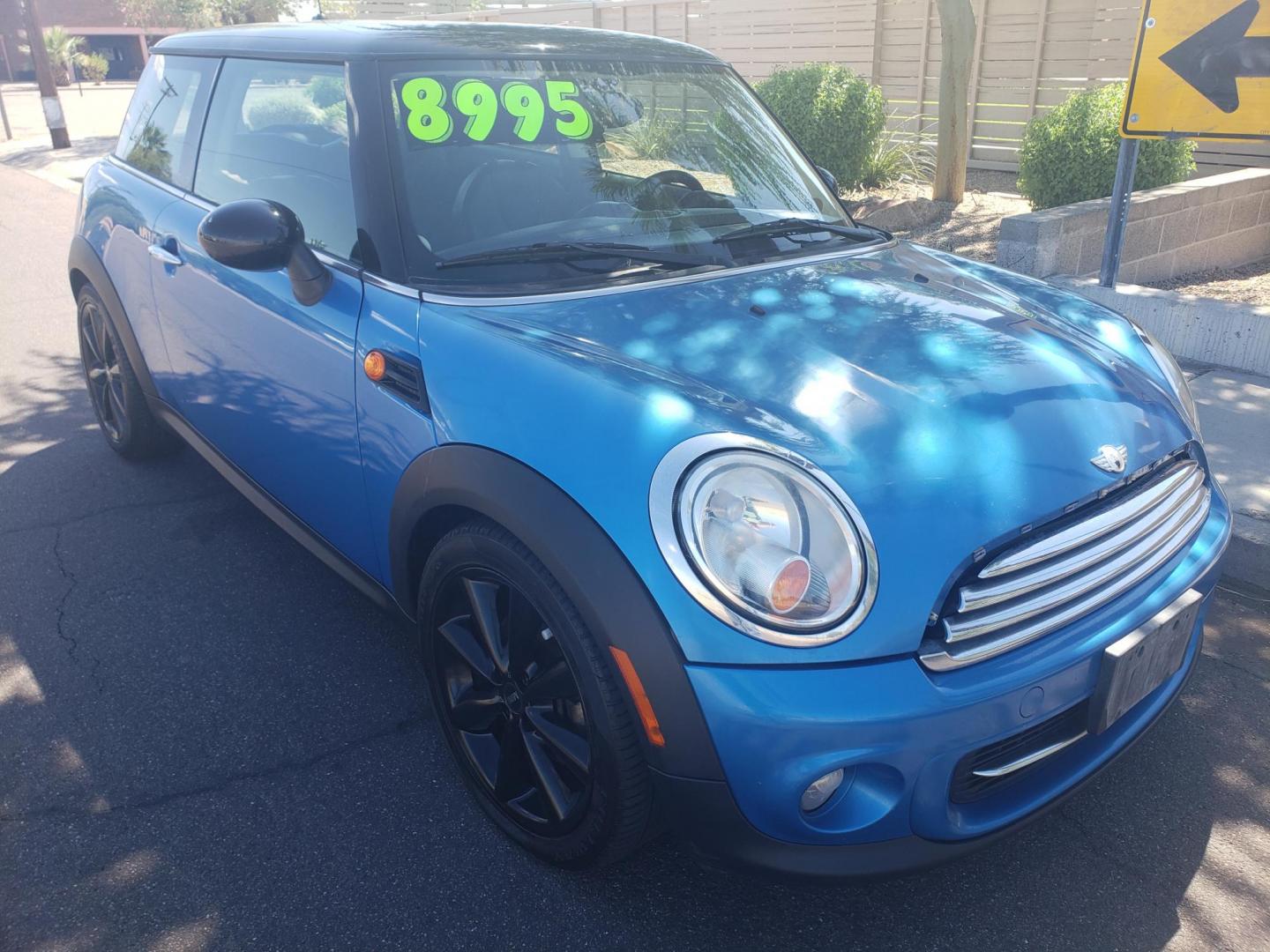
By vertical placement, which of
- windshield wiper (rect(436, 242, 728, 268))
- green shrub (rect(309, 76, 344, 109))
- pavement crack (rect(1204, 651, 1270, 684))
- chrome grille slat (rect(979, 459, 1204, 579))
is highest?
green shrub (rect(309, 76, 344, 109))

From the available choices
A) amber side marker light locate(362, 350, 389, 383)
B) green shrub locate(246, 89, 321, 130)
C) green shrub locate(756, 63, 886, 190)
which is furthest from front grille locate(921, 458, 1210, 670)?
green shrub locate(756, 63, 886, 190)

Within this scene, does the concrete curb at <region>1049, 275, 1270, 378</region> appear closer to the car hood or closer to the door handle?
the car hood

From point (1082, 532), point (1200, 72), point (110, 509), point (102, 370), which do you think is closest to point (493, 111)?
point (1082, 532)

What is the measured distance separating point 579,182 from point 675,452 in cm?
118

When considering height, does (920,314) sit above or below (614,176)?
below

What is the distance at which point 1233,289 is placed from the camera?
6.44m

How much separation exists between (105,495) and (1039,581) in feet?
12.1

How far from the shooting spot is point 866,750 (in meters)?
1.62

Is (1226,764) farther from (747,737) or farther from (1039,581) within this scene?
(747,737)

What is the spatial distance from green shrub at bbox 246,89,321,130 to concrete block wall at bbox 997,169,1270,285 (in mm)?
4271

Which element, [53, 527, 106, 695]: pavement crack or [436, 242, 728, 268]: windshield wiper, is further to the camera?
[53, 527, 106, 695]: pavement crack

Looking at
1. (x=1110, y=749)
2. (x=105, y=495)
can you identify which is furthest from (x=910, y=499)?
(x=105, y=495)

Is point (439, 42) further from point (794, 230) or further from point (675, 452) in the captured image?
point (675, 452)

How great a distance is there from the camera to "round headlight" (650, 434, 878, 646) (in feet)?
5.48
